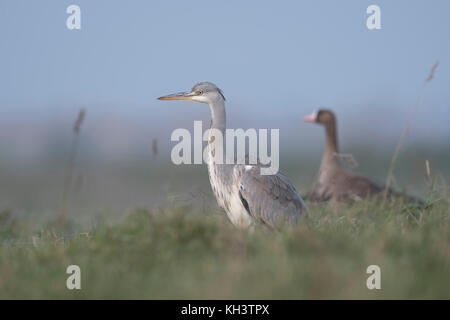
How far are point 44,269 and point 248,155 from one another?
9.88 feet

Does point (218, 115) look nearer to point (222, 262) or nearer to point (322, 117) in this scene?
point (222, 262)

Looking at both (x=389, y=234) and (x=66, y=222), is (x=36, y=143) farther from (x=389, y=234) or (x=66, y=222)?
(x=389, y=234)

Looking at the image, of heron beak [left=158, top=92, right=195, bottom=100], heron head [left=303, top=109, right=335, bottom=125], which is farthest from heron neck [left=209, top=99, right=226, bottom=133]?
heron head [left=303, top=109, right=335, bottom=125]

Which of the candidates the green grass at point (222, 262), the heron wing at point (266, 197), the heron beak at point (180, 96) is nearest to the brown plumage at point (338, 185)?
the heron wing at point (266, 197)

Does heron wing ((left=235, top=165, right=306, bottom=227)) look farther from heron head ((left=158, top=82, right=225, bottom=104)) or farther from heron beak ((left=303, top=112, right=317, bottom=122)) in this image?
heron beak ((left=303, top=112, right=317, bottom=122))

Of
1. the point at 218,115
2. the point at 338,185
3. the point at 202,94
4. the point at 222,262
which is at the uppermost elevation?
the point at 202,94

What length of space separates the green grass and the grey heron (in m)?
1.13

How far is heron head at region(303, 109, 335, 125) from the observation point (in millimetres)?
10391

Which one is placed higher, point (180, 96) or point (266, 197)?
point (180, 96)

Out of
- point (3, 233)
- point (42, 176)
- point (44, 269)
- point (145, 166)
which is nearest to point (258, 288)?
point (44, 269)

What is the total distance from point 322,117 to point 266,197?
4166 millimetres

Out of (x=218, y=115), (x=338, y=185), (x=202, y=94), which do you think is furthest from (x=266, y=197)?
(x=338, y=185)

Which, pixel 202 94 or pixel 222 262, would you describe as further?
pixel 202 94

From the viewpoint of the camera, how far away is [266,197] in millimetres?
6582
